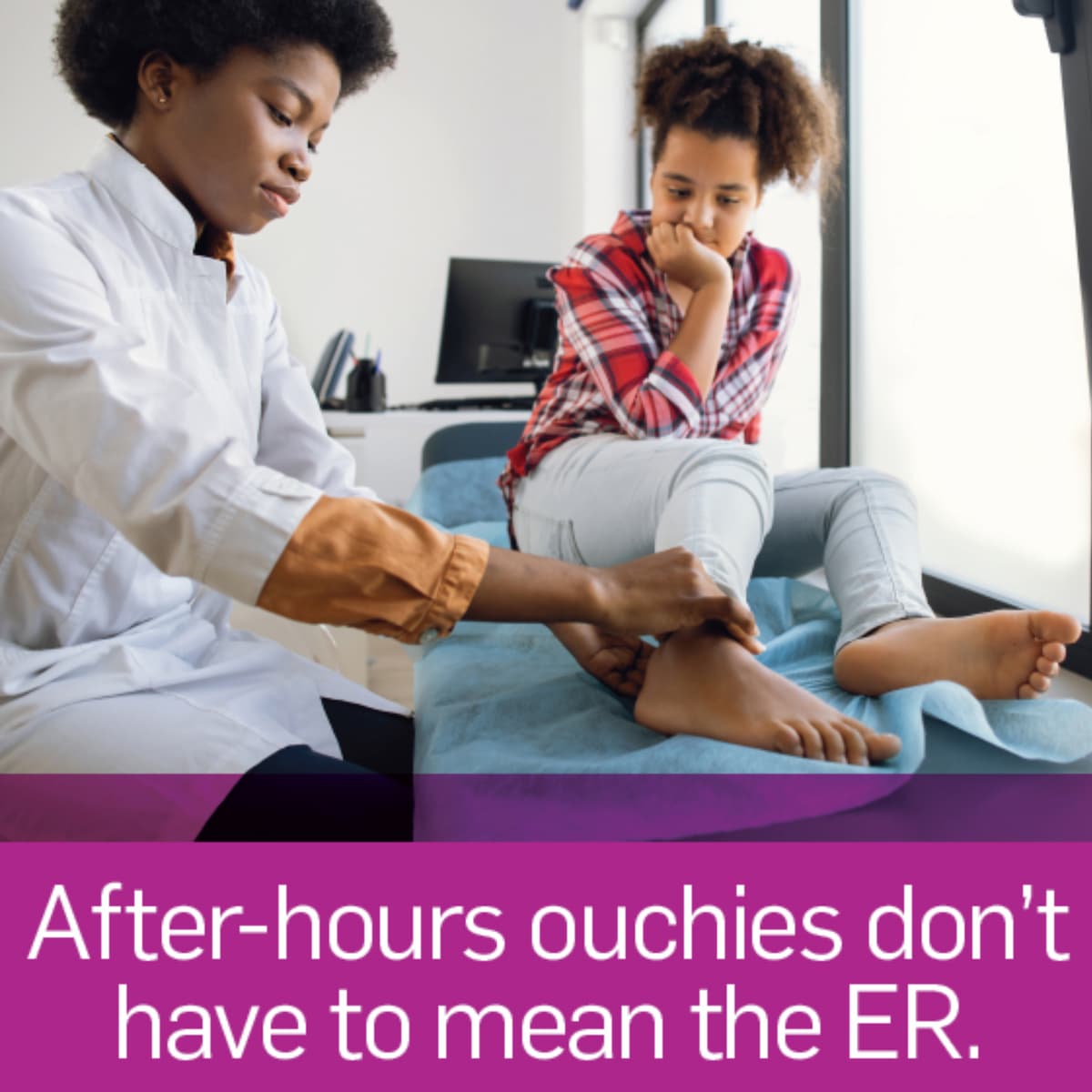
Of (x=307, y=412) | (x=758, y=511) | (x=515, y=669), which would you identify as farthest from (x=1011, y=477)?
(x=307, y=412)

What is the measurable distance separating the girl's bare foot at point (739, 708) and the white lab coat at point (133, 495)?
332 mm

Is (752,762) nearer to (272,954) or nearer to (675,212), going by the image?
(272,954)

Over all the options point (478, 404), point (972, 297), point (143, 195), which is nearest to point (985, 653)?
point (143, 195)

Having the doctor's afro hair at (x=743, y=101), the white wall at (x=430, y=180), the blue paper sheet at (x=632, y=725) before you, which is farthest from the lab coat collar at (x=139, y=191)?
the white wall at (x=430, y=180)

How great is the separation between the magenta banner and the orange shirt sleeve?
0.17 meters

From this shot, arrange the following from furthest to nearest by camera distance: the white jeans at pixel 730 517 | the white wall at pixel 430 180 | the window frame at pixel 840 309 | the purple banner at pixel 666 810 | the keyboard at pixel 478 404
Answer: the white wall at pixel 430 180
the keyboard at pixel 478 404
the window frame at pixel 840 309
the white jeans at pixel 730 517
the purple banner at pixel 666 810

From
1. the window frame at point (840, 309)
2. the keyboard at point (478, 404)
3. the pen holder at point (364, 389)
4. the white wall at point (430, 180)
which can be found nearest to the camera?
the window frame at point (840, 309)

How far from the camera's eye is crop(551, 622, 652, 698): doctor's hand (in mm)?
1085

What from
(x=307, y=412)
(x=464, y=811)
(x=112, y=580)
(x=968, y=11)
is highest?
(x=968, y=11)

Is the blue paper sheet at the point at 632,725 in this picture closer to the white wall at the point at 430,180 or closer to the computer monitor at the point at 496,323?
the computer monitor at the point at 496,323

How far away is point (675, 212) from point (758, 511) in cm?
60

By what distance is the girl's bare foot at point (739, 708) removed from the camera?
849mm

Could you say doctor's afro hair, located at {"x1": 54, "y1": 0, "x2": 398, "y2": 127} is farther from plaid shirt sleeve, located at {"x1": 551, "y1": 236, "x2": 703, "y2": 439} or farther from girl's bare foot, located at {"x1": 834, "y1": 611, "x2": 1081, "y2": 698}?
girl's bare foot, located at {"x1": 834, "y1": 611, "x2": 1081, "y2": 698}

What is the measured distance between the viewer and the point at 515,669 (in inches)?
46.5
